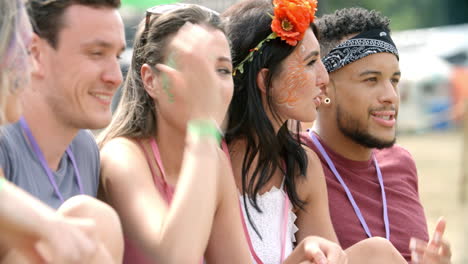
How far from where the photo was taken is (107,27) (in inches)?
107

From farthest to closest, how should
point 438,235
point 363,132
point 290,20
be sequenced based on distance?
point 363,132, point 290,20, point 438,235

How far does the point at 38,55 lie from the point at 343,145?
1.90m

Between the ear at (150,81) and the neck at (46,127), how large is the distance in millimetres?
445

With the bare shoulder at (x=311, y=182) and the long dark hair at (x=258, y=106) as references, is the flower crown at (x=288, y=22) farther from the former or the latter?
the bare shoulder at (x=311, y=182)

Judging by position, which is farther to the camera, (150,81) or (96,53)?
(150,81)

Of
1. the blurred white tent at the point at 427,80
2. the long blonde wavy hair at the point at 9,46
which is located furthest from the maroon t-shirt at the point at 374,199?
the blurred white tent at the point at 427,80

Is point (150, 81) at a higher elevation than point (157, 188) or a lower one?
higher

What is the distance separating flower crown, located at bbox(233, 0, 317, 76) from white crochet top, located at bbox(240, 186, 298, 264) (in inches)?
24.7

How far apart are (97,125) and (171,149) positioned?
1.39ft

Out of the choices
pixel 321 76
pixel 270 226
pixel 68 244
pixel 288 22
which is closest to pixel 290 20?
pixel 288 22

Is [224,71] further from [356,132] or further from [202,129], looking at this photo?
[356,132]

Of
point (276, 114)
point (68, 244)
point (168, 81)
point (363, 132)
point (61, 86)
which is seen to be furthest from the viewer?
point (363, 132)

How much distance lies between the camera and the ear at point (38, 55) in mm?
2635

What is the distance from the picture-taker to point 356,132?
3920 millimetres
